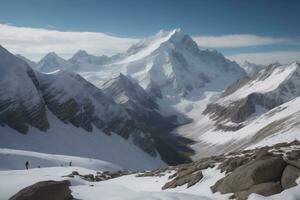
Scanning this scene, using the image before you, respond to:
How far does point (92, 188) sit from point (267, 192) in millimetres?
13363

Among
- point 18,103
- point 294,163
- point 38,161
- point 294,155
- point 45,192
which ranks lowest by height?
point 38,161

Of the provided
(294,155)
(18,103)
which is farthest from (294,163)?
(18,103)

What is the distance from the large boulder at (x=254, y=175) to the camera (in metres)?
31.4

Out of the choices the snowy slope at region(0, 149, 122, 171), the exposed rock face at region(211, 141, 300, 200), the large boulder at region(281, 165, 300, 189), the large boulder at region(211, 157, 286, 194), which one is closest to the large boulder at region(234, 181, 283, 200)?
the exposed rock face at region(211, 141, 300, 200)

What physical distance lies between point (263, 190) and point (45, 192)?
543 inches

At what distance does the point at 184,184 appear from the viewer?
37.9 meters

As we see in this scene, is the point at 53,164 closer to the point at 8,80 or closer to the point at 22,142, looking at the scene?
the point at 22,142

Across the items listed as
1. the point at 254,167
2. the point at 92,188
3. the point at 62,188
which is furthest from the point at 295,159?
the point at 62,188

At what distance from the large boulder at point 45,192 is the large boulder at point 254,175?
10.8 m

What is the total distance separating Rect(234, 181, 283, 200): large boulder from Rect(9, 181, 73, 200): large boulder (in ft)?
36.8

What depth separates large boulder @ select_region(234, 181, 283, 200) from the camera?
Result: 2991cm

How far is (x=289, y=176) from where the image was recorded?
31172 mm

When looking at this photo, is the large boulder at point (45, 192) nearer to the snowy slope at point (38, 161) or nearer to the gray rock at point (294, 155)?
the gray rock at point (294, 155)

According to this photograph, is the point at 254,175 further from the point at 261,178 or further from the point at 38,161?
the point at 38,161
